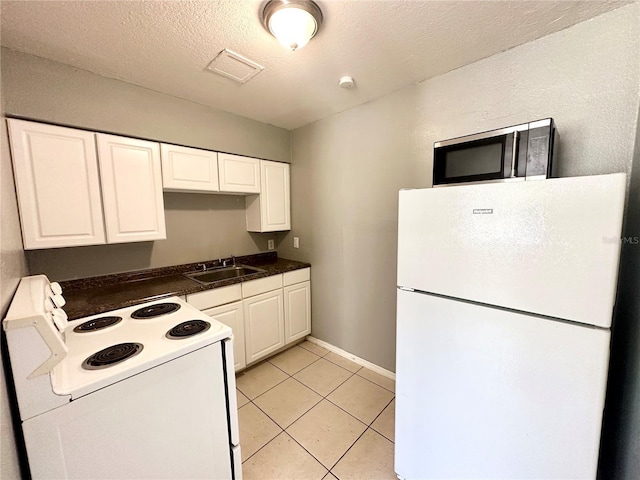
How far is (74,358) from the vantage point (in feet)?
3.30

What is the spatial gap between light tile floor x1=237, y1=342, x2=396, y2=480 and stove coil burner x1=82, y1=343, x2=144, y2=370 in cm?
100

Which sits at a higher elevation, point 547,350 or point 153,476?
point 547,350

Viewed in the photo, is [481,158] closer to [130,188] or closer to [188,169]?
[188,169]

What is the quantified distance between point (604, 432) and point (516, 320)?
868mm

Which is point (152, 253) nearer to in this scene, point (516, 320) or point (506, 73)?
point (516, 320)

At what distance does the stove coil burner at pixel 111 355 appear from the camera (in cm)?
95

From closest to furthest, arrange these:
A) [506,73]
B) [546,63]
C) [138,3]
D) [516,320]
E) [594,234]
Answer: [594,234] < [516,320] < [138,3] < [546,63] < [506,73]

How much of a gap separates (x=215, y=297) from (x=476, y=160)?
198 centimetres

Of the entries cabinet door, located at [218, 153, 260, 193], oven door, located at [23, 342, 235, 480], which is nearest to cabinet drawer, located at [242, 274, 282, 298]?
cabinet door, located at [218, 153, 260, 193]

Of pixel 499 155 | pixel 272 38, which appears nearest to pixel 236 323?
pixel 272 38

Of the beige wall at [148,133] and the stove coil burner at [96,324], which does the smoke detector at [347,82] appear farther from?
the stove coil burner at [96,324]

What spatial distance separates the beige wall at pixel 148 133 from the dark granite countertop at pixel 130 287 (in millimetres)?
68

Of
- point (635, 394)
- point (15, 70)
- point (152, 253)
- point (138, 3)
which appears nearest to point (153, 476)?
point (152, 253)

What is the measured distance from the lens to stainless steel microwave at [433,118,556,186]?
3.48 feet
